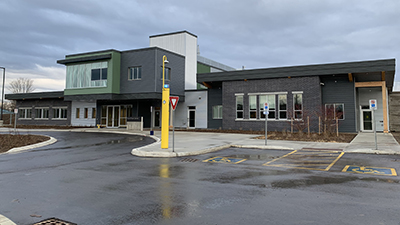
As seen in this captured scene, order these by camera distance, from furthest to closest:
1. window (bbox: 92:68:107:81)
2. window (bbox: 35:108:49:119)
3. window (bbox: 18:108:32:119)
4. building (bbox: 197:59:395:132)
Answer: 1. window (bbox: 18:108:32:119)
2. window (bbox: 35:108:49:119)
3. window (bbox: 92:68:107:81)
4. building (bbox: 197:59:395:132)

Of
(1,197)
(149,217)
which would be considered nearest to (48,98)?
(1,197)

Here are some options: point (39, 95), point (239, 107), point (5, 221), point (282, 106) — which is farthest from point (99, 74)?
point (5, 221)

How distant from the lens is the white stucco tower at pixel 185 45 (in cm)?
3759

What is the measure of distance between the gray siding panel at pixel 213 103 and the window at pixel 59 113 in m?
22.0

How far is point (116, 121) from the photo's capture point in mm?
36750

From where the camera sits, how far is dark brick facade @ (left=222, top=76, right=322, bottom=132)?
2619cm

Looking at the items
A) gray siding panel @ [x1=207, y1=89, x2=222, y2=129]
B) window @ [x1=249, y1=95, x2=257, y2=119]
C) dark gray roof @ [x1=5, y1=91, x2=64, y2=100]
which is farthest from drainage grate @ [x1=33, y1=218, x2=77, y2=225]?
dark gray roof @ [x1=5, y1=91, x2=64, y2=100]

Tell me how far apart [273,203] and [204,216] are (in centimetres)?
152

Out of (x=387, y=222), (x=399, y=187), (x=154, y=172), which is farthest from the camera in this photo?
(x=154, y=172)

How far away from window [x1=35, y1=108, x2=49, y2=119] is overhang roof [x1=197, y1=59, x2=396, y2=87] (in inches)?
1040

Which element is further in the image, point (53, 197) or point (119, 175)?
point (119, 175)

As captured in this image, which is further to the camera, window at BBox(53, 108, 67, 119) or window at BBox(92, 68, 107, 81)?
window at BBox(53, 108, 67, 119)

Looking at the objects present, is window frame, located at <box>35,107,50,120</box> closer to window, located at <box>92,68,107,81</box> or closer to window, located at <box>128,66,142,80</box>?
window, located at <box>92,68,107,81</box>

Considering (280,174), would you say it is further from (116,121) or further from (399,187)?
(116,121)
